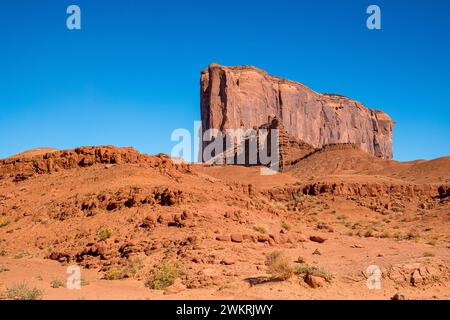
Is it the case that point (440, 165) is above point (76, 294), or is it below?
above

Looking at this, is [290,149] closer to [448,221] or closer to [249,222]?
[448,221]

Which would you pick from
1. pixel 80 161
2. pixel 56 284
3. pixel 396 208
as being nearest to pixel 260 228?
pixel 56 284

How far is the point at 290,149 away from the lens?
6712 centimetres

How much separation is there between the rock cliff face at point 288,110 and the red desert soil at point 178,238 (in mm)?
65165

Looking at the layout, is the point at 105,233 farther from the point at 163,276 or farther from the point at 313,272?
the point at 313,272

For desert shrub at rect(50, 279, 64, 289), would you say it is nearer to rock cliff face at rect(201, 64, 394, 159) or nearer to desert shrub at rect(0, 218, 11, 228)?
desert shrub at rect(0, 218, 11, 228)

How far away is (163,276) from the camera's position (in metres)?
11.3

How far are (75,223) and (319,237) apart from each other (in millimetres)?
9506

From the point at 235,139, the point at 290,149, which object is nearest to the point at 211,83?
the point at 235,139

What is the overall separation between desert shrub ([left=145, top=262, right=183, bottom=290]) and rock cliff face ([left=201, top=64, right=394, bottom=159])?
7573 cm

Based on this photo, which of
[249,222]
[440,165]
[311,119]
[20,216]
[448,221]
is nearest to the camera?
[249,222]

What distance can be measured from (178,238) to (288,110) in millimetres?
106442

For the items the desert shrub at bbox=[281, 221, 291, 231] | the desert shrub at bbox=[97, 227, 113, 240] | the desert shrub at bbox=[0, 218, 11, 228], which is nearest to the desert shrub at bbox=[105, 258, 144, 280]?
the desert shrub at bbox=[97, 227, 113, 240]

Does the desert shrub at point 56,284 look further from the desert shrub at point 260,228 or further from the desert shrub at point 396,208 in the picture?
the desert shrub at point 396,208
